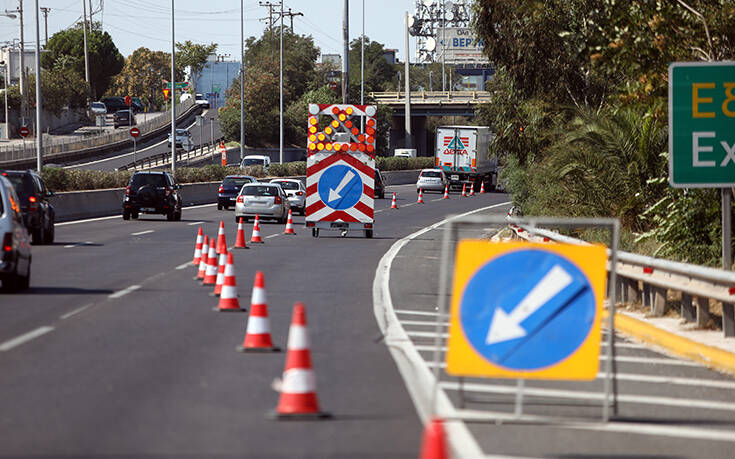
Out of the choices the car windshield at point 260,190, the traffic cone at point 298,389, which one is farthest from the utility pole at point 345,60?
the traffic cone at point 298,389

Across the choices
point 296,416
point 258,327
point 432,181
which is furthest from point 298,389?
point 432,181

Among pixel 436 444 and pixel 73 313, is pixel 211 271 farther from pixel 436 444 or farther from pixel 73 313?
pixel 436 444

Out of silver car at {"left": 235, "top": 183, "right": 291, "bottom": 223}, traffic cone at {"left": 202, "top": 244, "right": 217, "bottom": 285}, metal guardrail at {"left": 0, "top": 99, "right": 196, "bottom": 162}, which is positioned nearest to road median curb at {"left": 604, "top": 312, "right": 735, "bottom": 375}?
traffic cone at {"left": 202, "top": 244, "right": 217, "bottom": 285}

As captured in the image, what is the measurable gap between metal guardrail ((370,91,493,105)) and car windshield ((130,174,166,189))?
84.5 meters

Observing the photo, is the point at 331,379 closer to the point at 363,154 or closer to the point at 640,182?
the point at 640,182

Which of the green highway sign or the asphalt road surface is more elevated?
the green highway sign

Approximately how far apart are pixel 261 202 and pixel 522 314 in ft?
102

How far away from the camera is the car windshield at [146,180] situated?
3928 cm

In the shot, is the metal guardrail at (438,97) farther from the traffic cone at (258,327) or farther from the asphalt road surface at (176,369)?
the traffic cone at (258,327)

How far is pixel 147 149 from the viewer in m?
106

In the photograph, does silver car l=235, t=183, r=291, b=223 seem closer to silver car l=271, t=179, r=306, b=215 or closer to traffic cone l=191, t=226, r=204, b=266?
silver car l=271, t=179, r=306, b=215

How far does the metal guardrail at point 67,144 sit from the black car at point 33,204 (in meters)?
56.6

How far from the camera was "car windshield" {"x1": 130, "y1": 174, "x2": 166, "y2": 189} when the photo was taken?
1547 inches

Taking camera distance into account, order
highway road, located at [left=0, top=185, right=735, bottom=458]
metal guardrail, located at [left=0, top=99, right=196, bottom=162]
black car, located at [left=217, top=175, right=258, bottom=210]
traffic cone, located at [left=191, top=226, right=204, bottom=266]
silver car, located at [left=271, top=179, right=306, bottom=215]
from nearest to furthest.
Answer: highway road, located at [left=0, top=185, right=735, bottom=458] < traffic cone, located at [left=191, top=226, right=204, bottom=266] < silver car, located at [left=271, top=179, right=306, bottom=215] < black car, located at [left=217, top=175, right=258, bottom=210] < metal guardrail, located at [left=0, top=99, right=196, bottom=162]
